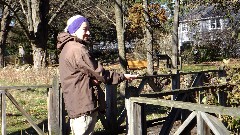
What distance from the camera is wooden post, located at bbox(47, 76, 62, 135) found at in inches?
269

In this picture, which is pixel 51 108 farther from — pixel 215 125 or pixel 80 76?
pixel 215 125

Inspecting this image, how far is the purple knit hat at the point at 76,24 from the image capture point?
4391 millimetres

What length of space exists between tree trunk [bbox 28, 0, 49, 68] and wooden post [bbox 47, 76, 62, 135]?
14200mm

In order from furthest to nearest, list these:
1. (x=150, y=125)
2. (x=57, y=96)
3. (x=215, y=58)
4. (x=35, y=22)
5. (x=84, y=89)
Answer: (x=215, y=58) → (x=35, y=22) → (x=150, y=125) → (x=57, y=96) → (x=84, y=89)

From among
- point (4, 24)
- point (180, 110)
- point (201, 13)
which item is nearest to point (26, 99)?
point (180, 110)

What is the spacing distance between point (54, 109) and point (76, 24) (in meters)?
2.86

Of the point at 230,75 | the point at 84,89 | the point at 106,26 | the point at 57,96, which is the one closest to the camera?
the point at 84,89

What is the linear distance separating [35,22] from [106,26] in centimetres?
1850

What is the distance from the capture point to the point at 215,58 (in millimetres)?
41625

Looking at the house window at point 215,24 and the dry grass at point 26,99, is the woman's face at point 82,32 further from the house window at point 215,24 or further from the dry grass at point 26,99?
the house window at point 215,24

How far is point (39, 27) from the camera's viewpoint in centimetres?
2084

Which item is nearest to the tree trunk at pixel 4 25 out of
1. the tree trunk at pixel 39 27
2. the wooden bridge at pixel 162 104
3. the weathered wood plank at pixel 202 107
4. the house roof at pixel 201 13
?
the tree trunk at pixel 39 27

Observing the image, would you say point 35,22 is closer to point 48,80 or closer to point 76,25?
point 48,80

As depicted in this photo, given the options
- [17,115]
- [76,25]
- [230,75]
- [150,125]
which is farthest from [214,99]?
[17,115]
